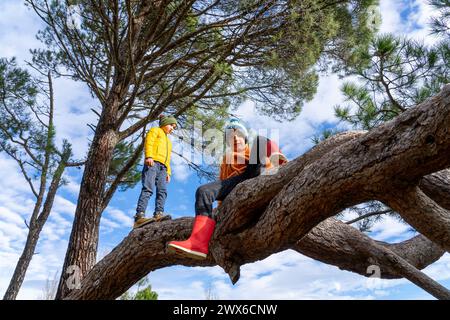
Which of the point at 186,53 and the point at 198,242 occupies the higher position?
the point at 186,53

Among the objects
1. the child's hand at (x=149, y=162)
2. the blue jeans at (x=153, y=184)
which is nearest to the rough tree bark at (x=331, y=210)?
the blue jeans at (x=153, y=184)

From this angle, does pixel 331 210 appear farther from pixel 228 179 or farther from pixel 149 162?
pixel 149 162

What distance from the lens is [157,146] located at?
3371 mm

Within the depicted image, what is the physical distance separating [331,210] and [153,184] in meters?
1.46

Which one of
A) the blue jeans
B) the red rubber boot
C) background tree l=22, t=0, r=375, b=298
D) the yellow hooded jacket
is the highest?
background tree l=22, t=0, r=375, b=298

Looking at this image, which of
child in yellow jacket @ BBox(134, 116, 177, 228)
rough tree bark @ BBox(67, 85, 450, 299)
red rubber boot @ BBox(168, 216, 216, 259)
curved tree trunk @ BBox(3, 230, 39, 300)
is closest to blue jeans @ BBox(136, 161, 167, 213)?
child in yellow jacket @ BBox(134, 116, 177, 228)

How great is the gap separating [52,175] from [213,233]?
4888 millimetres

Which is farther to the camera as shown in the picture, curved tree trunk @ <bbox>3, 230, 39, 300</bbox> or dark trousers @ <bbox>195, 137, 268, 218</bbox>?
curved tree trunk @ <bbox>3, 230, 39, 300</bbox>

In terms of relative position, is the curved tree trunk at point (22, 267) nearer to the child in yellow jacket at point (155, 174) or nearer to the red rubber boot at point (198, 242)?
the child in yellow jacket at point (155, 174)

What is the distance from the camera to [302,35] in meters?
4.75

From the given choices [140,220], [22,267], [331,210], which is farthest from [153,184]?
[22,267]

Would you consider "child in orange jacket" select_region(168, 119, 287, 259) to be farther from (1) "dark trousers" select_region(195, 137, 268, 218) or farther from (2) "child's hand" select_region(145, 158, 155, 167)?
(2) "child's hand" select_region(145, 158, 155, 167)

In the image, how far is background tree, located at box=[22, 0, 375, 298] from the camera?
14.6 feet
